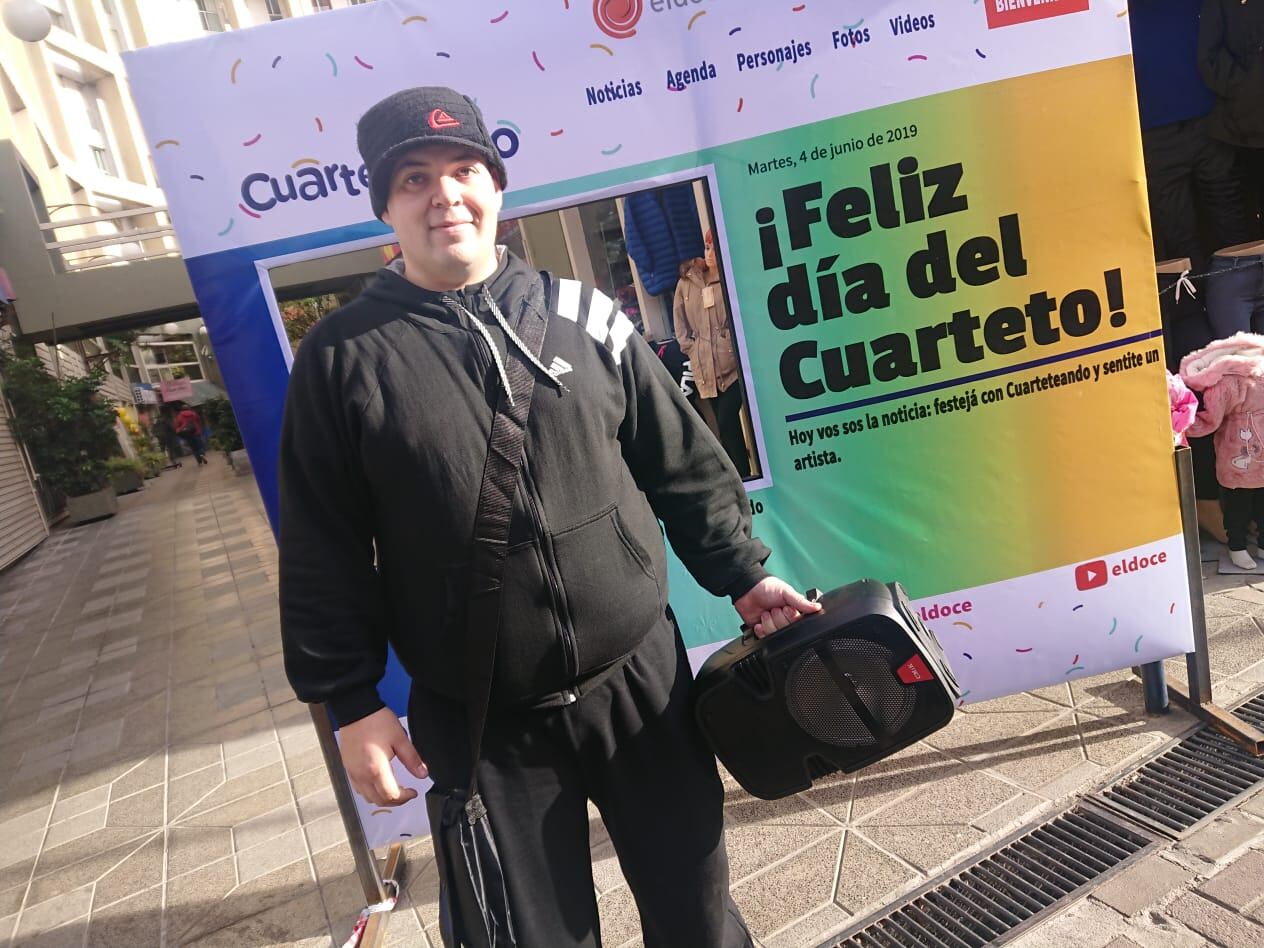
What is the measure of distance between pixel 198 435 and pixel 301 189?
1114 inches

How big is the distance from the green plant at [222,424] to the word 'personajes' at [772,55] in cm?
1909

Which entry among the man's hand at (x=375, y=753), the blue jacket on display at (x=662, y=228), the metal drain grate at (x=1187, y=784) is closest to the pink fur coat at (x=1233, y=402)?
the metal drain grate at (x=1187, y=784)

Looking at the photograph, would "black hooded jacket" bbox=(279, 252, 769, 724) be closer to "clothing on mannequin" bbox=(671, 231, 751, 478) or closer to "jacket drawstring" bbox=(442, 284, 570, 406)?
"jacket drawstring" bbox=(442, 284, 570, 406)

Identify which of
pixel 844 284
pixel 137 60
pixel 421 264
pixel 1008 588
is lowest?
pixel 1008 588

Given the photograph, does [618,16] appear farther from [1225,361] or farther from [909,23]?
[1225,361]

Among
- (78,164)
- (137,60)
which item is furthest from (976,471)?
(78,164)

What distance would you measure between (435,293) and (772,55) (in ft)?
4.97

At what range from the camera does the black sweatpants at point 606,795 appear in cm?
146

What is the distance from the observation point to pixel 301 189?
224 cm

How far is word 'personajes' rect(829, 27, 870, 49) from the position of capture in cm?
237

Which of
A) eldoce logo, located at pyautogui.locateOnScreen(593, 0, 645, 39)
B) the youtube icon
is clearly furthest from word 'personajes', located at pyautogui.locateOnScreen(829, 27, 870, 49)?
the youtube icon

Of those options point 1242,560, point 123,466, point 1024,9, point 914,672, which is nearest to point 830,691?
point 914,672

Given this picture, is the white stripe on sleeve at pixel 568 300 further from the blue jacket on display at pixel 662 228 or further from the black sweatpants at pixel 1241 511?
the black sweatpants at pixel 1241 511

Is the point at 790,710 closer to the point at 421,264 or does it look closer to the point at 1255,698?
the point at 421,264
